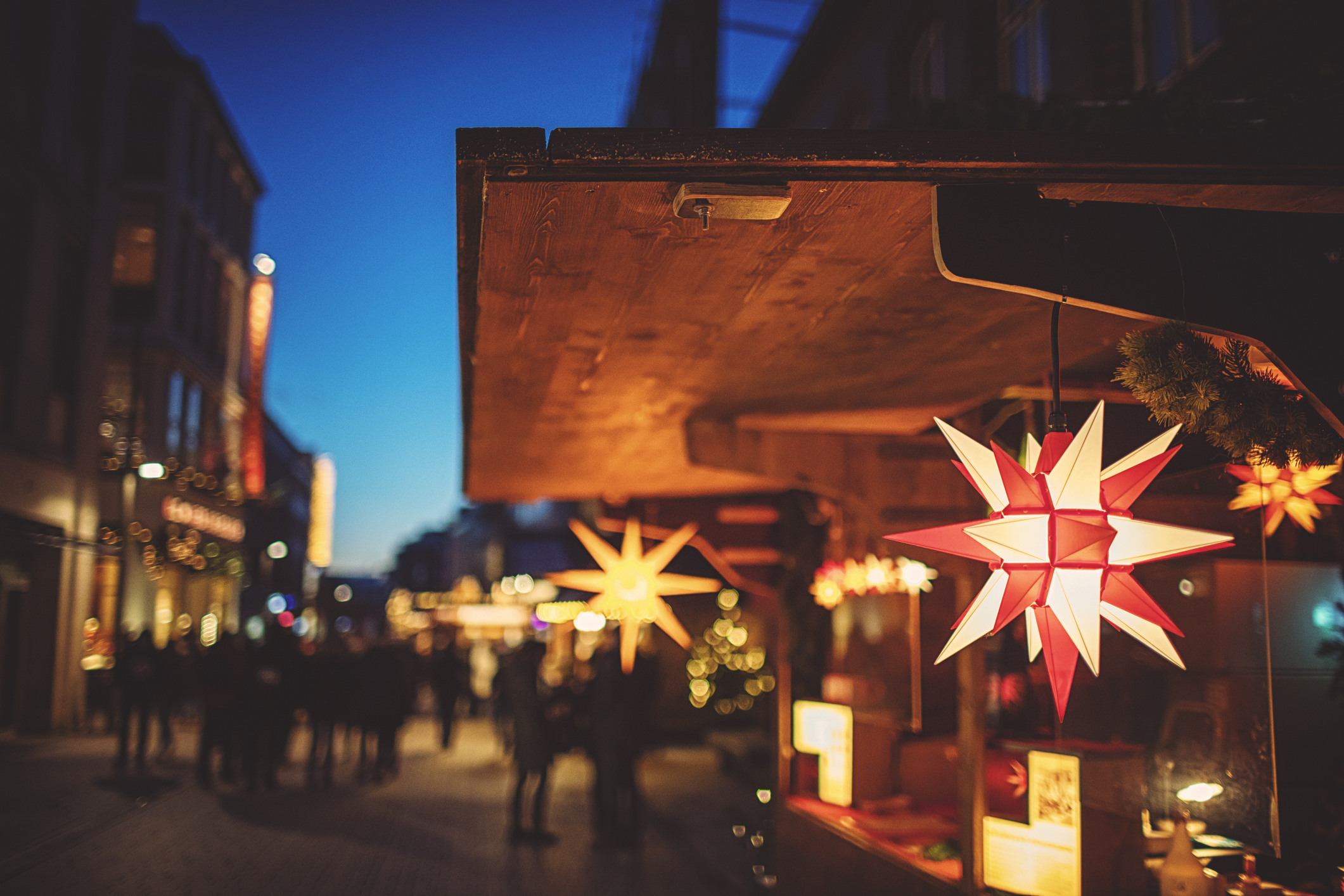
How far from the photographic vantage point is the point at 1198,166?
3.54 meters

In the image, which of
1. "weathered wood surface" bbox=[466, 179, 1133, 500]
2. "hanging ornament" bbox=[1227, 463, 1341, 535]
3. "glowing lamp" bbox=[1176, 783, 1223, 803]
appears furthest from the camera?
"glowing lamp" bbox=[1176, 783, 1223, 803]

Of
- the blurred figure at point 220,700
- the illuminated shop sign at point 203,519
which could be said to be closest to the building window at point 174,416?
the illuminated shop sign at point 203,519

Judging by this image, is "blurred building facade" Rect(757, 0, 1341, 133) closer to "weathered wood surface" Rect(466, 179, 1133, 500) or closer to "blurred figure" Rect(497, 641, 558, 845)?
"weathered wood surface" Rect(466, 179, 1133, 500)

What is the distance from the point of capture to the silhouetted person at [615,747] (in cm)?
1019

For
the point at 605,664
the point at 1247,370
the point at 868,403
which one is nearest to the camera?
the point at 1247,370

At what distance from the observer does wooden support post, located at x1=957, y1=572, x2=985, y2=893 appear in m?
5.88

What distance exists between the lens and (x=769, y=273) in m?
4.56

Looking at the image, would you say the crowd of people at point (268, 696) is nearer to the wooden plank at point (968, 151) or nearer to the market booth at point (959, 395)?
the market booth at point (959, 395)

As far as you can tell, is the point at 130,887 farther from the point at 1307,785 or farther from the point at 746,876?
the point at 1307,785

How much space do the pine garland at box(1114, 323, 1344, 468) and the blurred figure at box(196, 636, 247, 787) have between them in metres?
12.9

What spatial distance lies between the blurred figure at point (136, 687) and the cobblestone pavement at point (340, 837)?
0.51 m

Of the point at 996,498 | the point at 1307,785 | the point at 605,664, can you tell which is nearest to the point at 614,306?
the point at 996,498

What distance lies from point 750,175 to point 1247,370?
1.92m

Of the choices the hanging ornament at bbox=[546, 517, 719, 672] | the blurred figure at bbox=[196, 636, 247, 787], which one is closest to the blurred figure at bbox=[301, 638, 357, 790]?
the blurred figure at bbox=[196, 636, 247, 787]
